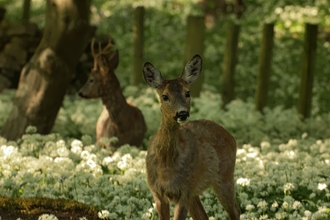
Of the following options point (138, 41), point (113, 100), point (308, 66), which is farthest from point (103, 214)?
point (138, 41)

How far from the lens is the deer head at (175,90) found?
7410 mm

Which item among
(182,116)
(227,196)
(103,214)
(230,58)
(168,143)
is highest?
(182,116)

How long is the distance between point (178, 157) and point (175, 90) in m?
0.73

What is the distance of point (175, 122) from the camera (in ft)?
25.1

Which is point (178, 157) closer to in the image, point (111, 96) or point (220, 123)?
point (111, 96)

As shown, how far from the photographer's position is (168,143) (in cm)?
768

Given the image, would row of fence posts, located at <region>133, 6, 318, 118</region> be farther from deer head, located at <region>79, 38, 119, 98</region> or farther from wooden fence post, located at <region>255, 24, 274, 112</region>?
deer head, located at <region>79, 38, 119, 98</region>

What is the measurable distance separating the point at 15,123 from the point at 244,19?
15.6 metres

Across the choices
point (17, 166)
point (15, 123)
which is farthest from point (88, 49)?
point (17, 166)

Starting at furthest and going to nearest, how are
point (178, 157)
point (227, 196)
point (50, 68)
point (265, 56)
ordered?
point (265, 56) → point (50, 68) → point (227, 196) → point (178, 157)

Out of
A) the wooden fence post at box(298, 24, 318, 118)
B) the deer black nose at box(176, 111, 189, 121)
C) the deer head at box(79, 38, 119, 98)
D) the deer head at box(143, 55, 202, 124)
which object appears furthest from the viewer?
the wooden fence post at box(298, 24, 318, 118)

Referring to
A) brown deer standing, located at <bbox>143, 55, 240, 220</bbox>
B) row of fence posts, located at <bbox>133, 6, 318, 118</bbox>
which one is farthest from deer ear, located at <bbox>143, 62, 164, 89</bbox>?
row of fence posts, located at <bbox>133, 6, 318, 118</bbox>

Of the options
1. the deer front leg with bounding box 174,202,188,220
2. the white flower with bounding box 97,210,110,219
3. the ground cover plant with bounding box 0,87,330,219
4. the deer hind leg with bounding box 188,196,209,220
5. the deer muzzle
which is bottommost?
the ground cover plant with bounding box 0,87,330,219

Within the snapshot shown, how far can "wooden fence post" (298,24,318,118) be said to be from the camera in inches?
633
